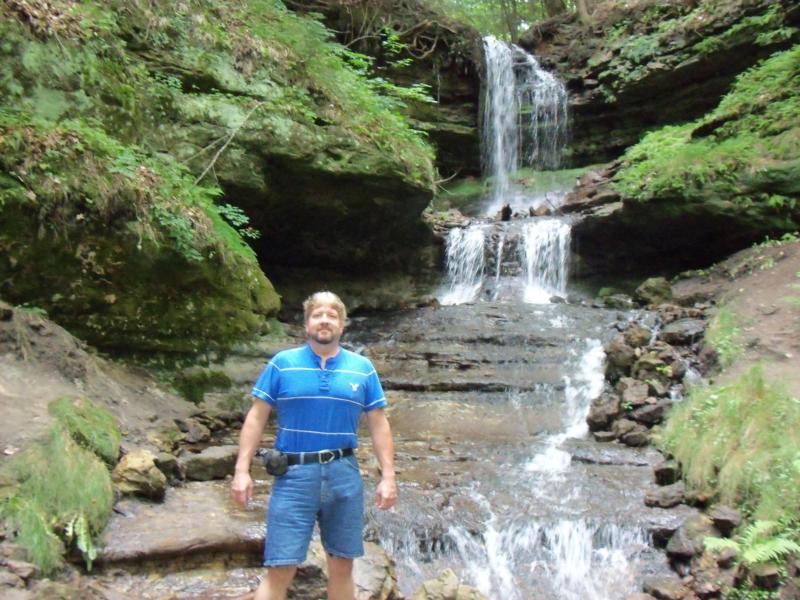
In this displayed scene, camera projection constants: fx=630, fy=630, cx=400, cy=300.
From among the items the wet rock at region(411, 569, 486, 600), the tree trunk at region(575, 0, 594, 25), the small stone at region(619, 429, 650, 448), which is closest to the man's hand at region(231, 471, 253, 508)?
the wet rock at region(411, 569, 486, 600)

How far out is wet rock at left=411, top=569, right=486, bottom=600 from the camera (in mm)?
3834

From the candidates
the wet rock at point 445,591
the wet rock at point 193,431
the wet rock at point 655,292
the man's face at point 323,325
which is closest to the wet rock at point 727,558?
the wet rock at point 445,591

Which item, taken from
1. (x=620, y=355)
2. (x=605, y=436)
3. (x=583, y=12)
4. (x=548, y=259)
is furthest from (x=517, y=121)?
(x=605, y=436)

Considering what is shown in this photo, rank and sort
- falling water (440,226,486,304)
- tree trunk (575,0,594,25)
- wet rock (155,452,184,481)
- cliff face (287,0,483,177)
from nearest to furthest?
wet rock (155,452,184,481)
falling water (440,226,486,304)
cliff face (287,0,483,177)
tree trunk (575,0,594,25)

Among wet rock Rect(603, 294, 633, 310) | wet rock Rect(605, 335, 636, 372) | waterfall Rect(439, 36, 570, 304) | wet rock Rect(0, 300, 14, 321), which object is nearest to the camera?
wet rock Rect(0, 300, 14, 321)

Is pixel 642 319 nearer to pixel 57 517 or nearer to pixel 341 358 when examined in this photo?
pixel 341 358

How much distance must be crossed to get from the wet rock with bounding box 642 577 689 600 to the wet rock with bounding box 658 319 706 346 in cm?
496

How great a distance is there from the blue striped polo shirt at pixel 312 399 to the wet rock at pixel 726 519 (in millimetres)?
3279

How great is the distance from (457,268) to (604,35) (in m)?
10.1

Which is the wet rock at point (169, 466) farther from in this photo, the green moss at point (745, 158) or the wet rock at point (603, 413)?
the green moss at point (745, 158)

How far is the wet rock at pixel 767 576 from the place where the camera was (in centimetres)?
409

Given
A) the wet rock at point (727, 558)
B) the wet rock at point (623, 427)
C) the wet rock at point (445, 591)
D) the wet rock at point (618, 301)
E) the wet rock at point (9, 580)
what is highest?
the wet rock at point (618, 301)

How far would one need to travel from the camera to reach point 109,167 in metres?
6.27

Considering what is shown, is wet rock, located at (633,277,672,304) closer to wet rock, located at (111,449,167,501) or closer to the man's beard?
wet rock, located at (111,449,167,501)
